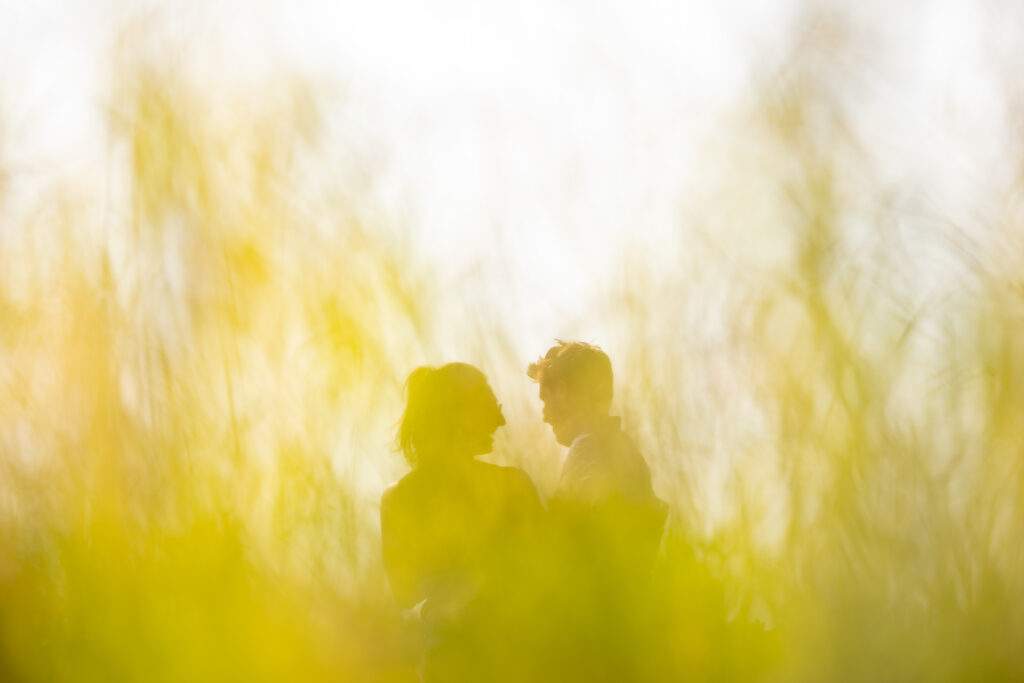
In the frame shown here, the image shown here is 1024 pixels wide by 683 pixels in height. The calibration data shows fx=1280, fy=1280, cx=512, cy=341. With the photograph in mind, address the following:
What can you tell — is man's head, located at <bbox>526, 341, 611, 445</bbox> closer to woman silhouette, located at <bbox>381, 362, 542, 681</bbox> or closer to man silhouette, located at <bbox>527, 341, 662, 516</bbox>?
man silhouette, located at <bbox>527, 341, 662, 516</bbox>

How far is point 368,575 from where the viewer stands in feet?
5.89

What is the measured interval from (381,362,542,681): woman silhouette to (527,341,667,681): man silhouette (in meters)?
0.07

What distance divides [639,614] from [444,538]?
367mm

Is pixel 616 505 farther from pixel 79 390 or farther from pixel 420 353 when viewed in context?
pixel 79 390

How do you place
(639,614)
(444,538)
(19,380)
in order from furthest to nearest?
(19,380) → (444,538) → (639,614)

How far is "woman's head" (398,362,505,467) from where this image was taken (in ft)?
6.04

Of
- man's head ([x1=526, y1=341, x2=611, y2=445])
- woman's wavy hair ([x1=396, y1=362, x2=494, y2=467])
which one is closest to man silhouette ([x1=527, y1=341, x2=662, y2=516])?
man's head ([x1=526, y1=341, x2=611, y2=445])

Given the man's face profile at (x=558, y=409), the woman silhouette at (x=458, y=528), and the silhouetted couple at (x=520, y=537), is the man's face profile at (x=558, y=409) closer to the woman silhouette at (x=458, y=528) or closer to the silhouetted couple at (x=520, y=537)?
the silhouetted couple at (x=520, y=537)

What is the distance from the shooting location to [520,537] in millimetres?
1752

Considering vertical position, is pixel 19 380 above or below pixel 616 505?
above

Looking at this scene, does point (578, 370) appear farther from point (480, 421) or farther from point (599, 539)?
point (599, 539)

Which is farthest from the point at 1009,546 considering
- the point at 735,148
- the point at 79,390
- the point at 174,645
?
the point at 79,390

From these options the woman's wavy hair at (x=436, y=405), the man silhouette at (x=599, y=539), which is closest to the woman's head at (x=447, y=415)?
the woman's wavy hair at (x=436, y=405)

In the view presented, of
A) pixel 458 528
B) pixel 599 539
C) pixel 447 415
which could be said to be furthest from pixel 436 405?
pixel 599 539
